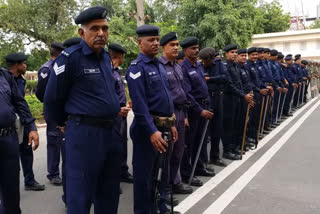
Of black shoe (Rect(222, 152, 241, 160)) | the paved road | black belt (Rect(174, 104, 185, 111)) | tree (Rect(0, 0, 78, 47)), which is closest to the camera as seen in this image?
the paved road

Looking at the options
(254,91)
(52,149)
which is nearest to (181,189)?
(52,149)

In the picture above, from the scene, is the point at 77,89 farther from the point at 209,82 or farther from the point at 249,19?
the point at 249,19

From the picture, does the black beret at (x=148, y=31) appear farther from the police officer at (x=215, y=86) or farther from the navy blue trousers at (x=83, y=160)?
the police officer at (x=215, y=86)

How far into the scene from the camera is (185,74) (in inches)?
197

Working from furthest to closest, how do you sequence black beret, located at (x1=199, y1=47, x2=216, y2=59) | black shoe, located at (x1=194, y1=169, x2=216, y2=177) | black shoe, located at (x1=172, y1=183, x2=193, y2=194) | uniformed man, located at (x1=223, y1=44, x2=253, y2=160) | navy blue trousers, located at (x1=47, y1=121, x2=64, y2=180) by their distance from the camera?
uniformed man, located at (x1=223, y1=44, x2=253, y2=160) < black beret, located at (x1=199, y1=47, x2=216, y2=59) < black shoe, located at (x1=194, y1=169, x2=216, y2=177) < navy blue trousers, located at (x1=47, y1=121, x2=64, y2=180) < black shoe, located at (x1=172, y1=183, x2=193, y2=194)

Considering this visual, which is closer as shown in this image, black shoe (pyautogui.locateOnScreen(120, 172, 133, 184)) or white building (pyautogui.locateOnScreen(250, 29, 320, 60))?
black shoe (pyautogui.locateOnScreen(120, 172, 133, 184))

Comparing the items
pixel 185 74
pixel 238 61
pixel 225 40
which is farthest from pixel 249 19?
pixel 185 74

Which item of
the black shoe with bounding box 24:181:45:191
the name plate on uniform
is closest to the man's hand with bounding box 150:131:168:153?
the name plate on uniform

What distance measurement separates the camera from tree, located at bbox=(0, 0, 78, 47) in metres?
21.9

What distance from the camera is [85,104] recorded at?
2551 mm

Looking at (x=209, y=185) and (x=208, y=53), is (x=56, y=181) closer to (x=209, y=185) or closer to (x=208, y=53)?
(x=209, y=185)

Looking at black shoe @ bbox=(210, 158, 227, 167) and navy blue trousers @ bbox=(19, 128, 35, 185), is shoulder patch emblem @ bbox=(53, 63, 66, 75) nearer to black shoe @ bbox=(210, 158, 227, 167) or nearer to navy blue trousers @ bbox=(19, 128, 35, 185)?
navy blue trousers @ bbox=(19, 128, 35, 185)

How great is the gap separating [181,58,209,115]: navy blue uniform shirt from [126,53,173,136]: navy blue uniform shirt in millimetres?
1428

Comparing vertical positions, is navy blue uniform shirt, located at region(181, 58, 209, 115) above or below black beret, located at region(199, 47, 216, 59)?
below
